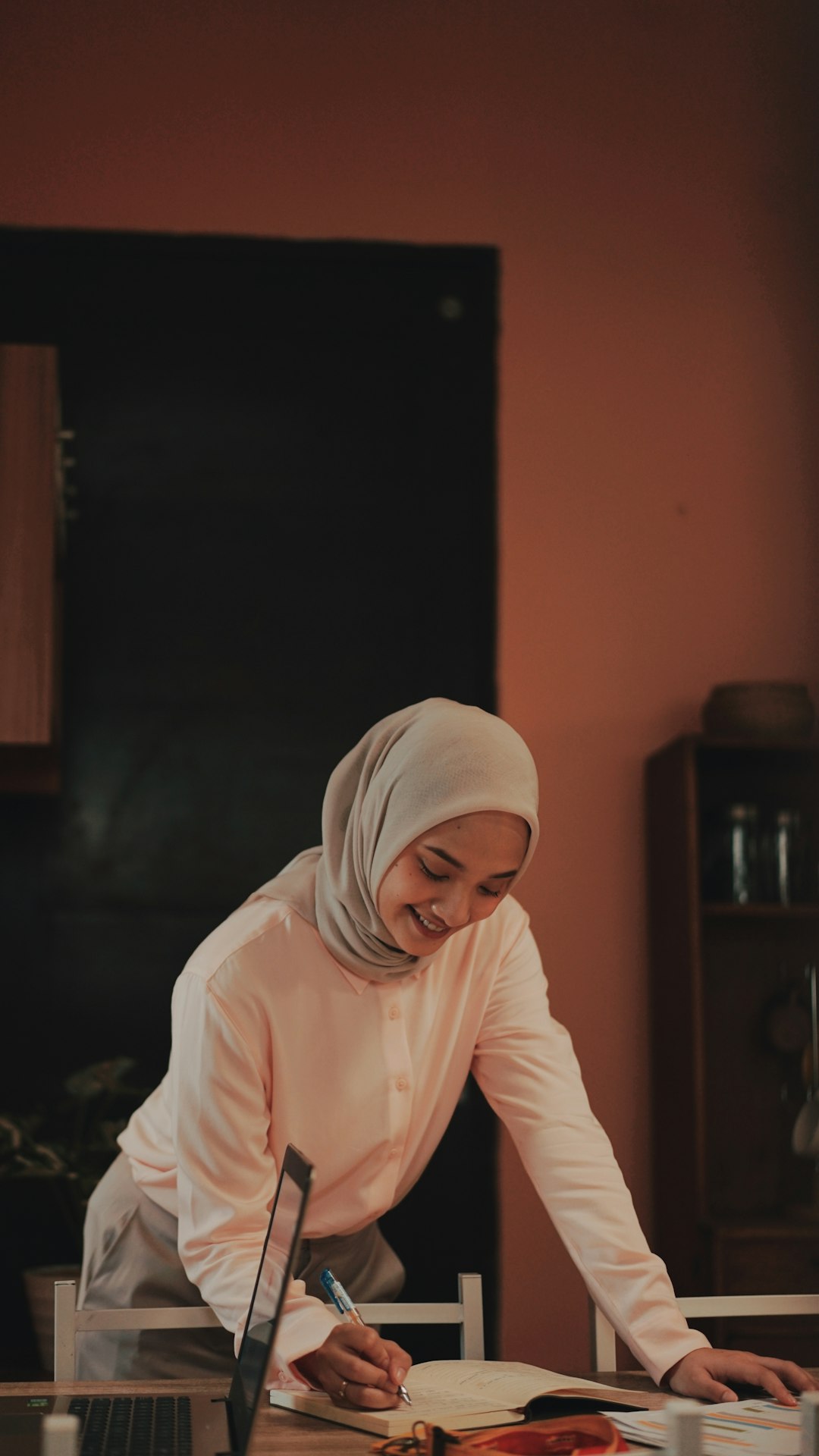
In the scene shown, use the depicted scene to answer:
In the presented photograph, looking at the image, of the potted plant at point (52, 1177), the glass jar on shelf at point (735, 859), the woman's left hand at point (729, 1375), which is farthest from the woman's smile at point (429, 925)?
the glass jar on shelf at point (735, 859)

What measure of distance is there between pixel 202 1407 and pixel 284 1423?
82 mm

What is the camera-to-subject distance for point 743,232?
11.0 ft

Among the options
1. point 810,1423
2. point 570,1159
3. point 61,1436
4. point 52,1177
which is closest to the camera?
point 61,1436

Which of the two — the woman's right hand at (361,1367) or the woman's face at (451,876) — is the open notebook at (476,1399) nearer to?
the woman's right hand at (361,1367)

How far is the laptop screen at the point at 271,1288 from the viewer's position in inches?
41.5

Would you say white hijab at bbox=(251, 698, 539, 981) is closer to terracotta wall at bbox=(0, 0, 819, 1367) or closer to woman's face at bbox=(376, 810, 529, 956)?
woman's face at bbox=(376, 810, 529, 956)

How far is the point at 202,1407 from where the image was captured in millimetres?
1329

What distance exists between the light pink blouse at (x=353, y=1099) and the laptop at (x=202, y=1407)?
11 centimetres

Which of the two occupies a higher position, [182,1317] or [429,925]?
[429,925]

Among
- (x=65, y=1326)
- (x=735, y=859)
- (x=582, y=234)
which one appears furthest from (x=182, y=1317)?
(x=582, y=234)

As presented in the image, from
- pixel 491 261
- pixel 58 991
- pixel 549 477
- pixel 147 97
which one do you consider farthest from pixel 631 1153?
pixel 147 97

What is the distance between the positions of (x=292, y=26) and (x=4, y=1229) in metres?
2.69

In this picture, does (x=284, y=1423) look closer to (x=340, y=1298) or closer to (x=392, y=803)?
(x=340, y=1298)

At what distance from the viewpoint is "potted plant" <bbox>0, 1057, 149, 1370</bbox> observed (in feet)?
8.48
